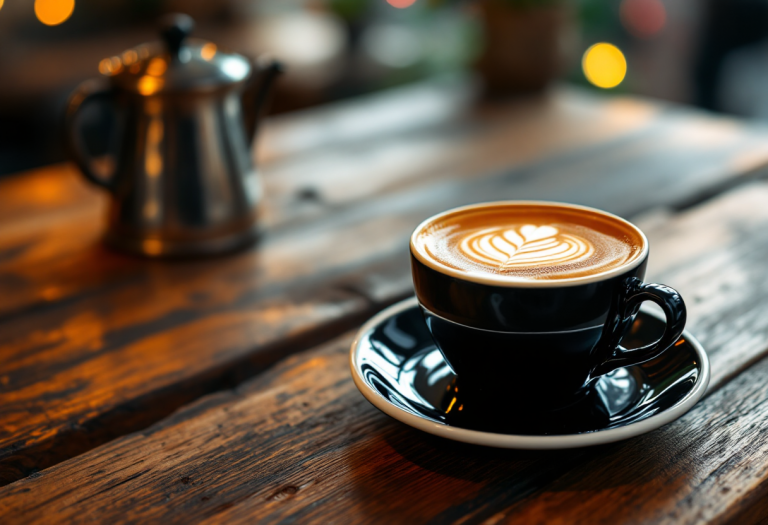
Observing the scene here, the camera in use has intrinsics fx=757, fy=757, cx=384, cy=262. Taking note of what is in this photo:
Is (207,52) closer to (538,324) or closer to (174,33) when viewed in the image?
(174,33)

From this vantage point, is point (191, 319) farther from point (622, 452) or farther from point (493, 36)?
point (493, 36)

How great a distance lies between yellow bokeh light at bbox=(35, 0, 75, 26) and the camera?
10.9 ft

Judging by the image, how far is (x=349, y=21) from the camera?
11.6ft

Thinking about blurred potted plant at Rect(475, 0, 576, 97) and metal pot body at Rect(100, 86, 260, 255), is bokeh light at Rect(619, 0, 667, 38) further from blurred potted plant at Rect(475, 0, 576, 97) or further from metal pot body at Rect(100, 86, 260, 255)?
metal pot body at Rect(100, 86, 260, 255)

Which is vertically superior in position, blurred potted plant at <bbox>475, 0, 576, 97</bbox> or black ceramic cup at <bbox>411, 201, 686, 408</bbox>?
blurred potted plant at <bbox>475, 0, 576, 97</bbox>

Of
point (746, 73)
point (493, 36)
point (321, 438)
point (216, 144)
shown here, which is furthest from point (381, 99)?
point (746, 73)

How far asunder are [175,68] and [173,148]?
0.09 metres

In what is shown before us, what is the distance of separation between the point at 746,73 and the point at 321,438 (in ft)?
11.9

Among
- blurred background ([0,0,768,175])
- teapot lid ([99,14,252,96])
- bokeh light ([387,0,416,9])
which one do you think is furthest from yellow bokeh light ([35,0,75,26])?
teapot lid ([99,14,252,96])

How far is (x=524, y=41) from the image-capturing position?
62.1 inches

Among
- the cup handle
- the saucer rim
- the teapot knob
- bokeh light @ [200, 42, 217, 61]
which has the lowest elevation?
the saucer rim

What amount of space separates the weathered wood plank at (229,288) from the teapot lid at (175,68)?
0.65 ft

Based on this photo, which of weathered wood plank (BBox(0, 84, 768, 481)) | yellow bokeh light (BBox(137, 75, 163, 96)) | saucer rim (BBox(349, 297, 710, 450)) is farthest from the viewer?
yellow bokeh light (BBox(137, 75, 163, 96))

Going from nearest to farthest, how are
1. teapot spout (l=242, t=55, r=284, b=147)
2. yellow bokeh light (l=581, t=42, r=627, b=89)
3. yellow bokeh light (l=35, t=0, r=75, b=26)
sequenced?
1. teapot spout (l=242, t=55, r=284, b=147)
2. yellow bokeh light (l=581, t=42, r=627, b=89)
3. yellow bokeh light (l=35, t=0, r=75, b=26)
